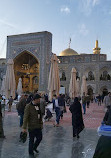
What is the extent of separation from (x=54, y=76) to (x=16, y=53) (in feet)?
56.5

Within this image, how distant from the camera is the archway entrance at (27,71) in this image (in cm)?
3197

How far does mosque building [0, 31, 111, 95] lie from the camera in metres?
27.0

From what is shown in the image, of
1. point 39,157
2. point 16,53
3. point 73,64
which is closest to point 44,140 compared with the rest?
point 39,157

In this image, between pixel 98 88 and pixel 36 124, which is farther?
pixel 98 88

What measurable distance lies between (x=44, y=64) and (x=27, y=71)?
851 cm

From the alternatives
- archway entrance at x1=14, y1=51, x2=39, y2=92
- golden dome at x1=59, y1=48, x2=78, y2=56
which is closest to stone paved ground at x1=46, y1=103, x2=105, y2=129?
archway entrance at x1=14, y1=51, x2=39, y2=92

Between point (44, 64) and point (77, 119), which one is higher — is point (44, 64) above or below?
above

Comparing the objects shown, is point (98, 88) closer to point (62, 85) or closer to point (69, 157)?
point (62, 85)

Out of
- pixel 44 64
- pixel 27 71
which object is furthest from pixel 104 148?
pixel 27 71

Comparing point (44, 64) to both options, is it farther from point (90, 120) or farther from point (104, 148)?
point (104, 148)

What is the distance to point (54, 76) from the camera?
13.3m

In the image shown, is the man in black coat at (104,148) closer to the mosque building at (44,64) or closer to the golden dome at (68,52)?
the mosque building at (44,64)

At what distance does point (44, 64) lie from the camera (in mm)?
26672

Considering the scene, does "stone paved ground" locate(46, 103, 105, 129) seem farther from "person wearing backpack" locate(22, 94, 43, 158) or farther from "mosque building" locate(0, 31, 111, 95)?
"mosque building" locate(0, 31, 111, 95)
